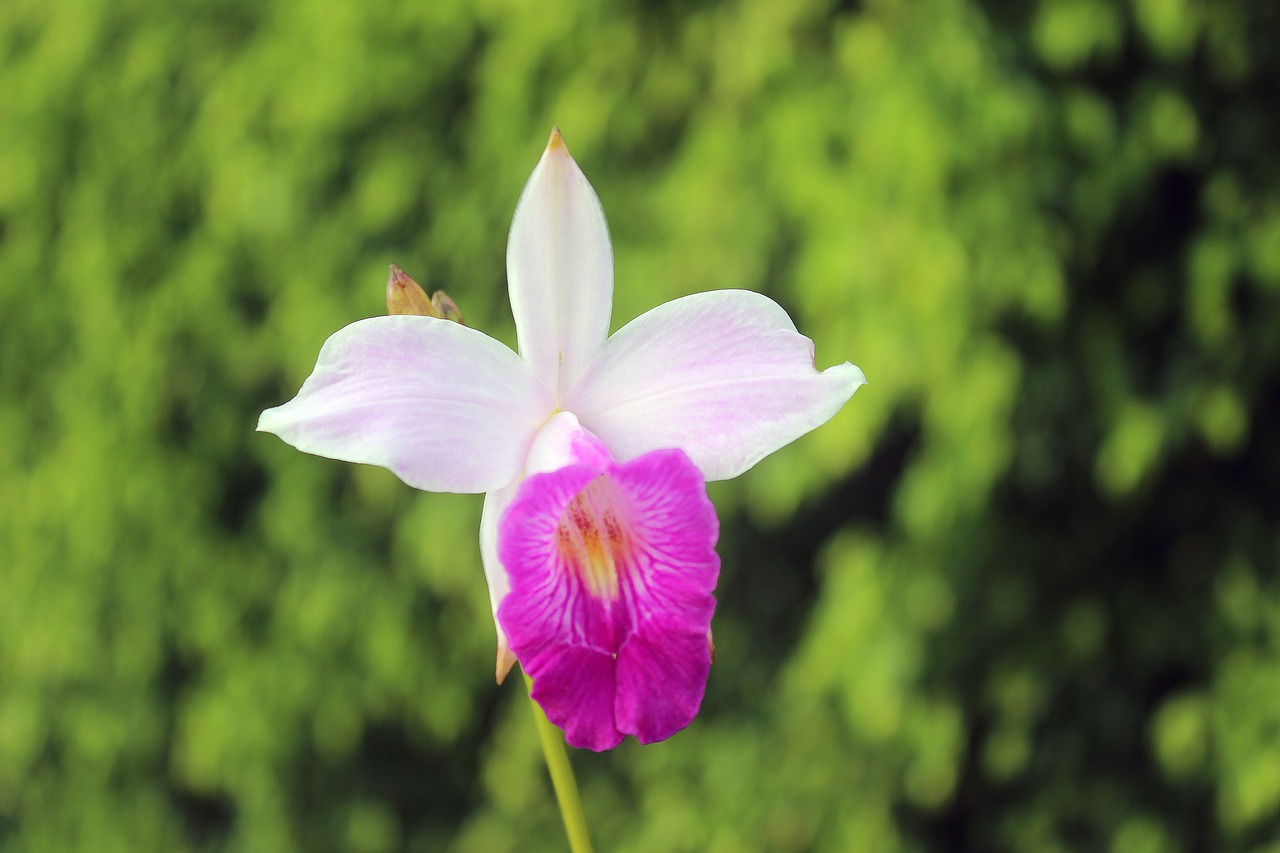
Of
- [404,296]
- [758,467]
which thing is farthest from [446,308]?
[758,467]

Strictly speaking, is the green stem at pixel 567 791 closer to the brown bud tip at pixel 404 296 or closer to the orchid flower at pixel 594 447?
the orchid flower at pixel 594 447

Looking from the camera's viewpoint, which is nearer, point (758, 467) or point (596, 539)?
point (596, 539)

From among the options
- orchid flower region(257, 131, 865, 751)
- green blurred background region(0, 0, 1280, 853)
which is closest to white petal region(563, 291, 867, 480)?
orchid flower region(257, 131, 865, 751)

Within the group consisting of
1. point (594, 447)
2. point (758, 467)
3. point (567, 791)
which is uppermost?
point (594, 447)

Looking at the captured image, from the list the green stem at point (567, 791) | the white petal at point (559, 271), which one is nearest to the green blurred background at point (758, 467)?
the white petal at point (559, 271)

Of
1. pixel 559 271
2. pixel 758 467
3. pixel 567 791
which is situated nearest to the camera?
pixel 567 791

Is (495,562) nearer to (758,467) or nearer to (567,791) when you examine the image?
(567,791)

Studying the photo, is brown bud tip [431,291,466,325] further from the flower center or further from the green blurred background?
the green blurred background

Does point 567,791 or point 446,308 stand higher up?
point 446,308
